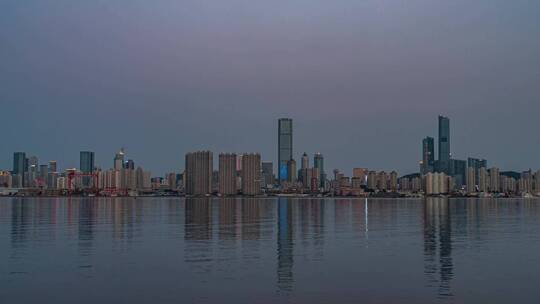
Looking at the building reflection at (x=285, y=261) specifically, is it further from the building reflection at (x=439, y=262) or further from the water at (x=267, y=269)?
the building reflection at (x=439, y=262)

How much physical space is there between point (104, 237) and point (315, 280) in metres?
27.3

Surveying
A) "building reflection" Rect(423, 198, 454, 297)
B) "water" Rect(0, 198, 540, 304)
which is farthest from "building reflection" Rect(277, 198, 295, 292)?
"building reflection" Rect(423, 198, 454, 297)

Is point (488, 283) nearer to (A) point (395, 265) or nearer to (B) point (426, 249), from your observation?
(A) point (395, 265)

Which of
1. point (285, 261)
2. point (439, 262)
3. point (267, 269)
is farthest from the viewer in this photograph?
point (285, 261)

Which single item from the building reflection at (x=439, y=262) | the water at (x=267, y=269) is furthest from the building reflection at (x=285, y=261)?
the building reflection at (x=439, y=262)

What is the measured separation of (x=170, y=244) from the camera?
45.8 meters

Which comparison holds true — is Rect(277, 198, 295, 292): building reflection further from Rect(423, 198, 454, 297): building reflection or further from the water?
Rect(423, 198, 454, 297): building reflection

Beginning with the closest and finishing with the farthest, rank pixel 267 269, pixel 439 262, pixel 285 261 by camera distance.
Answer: pixel 267 269, pixel 439 262, pixel 285 261

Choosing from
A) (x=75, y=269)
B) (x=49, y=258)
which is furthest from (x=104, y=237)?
(x=75, y=269)

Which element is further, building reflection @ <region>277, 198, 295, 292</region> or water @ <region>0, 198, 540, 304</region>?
building reflection @ <region>277, 198, 295, 292</region>

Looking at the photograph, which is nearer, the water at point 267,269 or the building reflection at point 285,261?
the water at point 267,269

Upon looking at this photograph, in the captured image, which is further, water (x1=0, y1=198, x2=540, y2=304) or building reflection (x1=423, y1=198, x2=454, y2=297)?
building reflection (x1=423, y1=198, x2=454, y2=297)

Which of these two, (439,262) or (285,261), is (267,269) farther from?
(439,262)

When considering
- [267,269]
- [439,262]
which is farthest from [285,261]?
[439,262]
